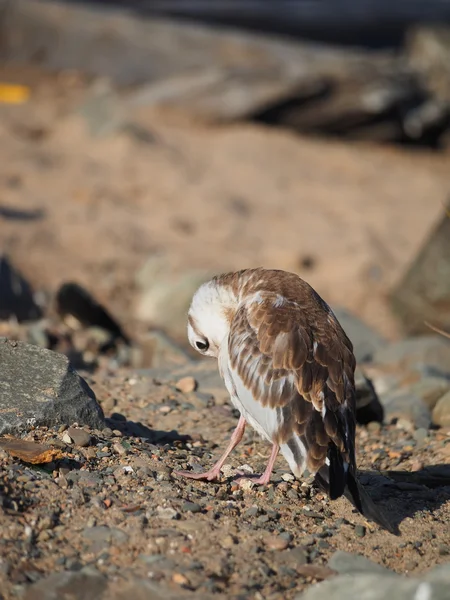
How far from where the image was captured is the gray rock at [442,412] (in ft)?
21.8

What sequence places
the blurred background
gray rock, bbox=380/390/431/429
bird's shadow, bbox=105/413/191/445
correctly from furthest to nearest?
the blurred background
gray rock, bbox=380/390/431/429
bird's shadow, bbox=105/413/191/445

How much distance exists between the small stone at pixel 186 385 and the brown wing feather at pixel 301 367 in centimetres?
158

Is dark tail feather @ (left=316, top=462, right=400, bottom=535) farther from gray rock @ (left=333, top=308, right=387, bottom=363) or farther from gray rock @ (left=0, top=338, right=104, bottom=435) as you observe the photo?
gray rock @ (left=333, top=308, right=387, bottom=363)

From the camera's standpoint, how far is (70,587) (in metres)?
3.67

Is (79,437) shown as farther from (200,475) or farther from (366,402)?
(366,402)

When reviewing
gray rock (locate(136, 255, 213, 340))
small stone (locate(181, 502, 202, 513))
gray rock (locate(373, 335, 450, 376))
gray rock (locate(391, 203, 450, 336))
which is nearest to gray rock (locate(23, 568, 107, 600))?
small stone (locate(181, 502, 202, 513))

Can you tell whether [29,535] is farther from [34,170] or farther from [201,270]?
[34,170]

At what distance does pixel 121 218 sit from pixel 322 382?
7758 millimetres

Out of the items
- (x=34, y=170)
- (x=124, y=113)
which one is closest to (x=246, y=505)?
(x=34, y=170)

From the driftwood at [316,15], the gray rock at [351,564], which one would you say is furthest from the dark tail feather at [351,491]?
the driftwood at [316,15]

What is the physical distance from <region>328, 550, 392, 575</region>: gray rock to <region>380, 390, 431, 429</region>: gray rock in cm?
253

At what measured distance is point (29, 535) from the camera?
3959 millimetres

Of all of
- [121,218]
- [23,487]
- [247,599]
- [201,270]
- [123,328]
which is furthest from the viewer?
[121,218]

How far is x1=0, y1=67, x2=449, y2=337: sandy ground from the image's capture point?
1123 cm
